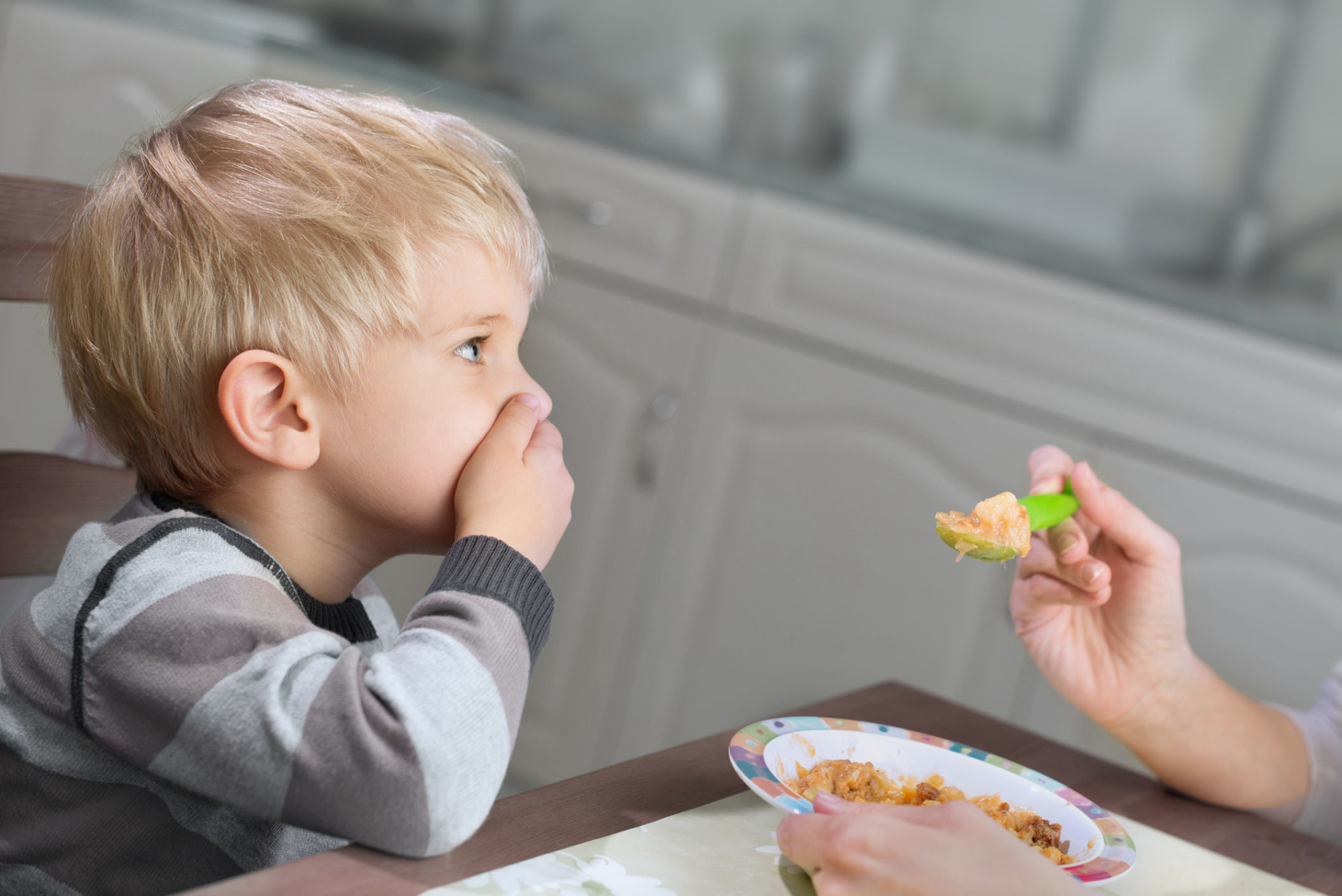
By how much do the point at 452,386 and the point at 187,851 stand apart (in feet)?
0.96

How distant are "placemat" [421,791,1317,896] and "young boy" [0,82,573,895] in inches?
1.5

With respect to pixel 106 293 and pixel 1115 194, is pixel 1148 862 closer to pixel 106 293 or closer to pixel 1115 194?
pixel 106 293

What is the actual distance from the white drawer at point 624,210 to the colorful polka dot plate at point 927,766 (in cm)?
119

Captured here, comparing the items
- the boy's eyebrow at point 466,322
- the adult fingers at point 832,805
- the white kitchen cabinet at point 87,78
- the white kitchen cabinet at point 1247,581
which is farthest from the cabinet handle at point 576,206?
the adult fingers at point 832,805

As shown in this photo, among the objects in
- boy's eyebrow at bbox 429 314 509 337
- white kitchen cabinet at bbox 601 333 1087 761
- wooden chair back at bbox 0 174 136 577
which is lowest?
Answer: white kitchen cabinet at bbox 601 333 1087 761

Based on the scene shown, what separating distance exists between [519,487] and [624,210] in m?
1.23

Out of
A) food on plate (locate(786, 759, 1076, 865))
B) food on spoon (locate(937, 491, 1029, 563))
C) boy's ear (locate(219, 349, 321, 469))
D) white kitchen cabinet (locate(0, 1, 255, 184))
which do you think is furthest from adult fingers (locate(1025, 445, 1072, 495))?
white kitchen cabinet (locate(0, 1, 255, 184))

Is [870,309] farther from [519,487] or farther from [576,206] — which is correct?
[519,487]

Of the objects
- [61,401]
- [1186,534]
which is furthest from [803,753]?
[61,401]

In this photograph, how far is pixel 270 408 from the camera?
750 mm

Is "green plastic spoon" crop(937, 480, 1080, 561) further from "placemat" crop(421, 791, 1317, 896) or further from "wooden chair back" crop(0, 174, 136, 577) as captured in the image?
"wooden chair back" crop(0, 174, 136, 577)

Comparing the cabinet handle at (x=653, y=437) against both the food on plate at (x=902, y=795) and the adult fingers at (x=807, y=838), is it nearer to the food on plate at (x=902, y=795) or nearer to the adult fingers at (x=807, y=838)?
the food on plate at (x=902, y=795)

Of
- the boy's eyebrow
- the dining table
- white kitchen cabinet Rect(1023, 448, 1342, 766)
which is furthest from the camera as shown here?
white kitchen cabinet Rect(1023, 448, 1342, 766)

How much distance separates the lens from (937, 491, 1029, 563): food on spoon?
78 cm
